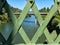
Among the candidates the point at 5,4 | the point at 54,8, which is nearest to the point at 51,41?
the point at 54,8

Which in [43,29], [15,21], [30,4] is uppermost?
[30,4]

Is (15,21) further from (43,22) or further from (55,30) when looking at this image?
(55,30)

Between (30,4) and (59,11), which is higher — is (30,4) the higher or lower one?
the higher one

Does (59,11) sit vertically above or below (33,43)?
above

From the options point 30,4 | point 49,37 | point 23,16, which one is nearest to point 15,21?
point 23,16

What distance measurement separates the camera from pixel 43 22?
254 cm

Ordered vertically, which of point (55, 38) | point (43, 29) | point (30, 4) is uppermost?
point (30, 4)

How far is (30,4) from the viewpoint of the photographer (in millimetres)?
2479

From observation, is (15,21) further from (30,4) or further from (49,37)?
(49,37)

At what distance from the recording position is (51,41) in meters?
2.62

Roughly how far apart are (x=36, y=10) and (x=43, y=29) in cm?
28

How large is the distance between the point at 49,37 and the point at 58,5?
1.56ft

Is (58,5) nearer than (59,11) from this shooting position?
Yes

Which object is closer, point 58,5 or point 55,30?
point 58,5
